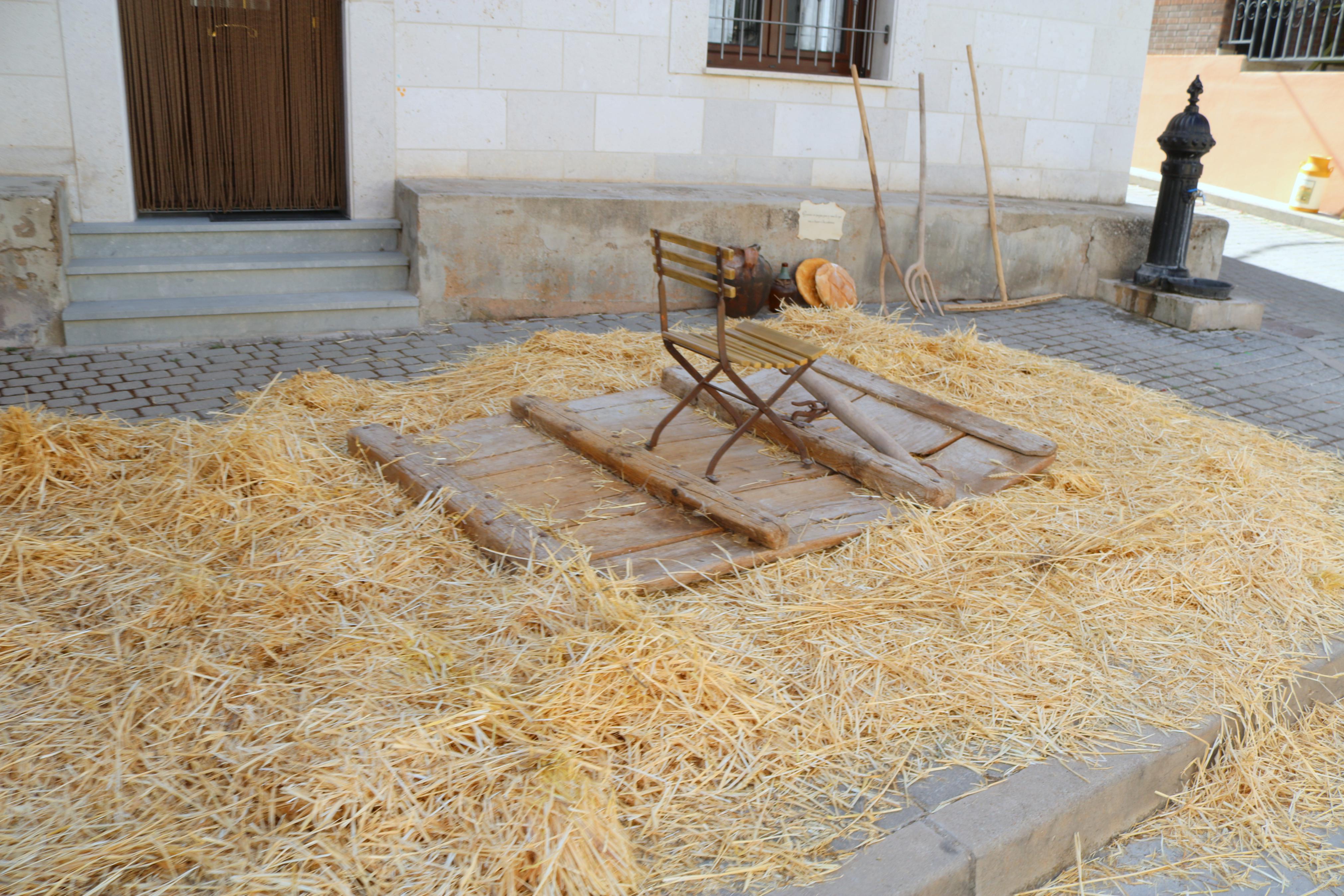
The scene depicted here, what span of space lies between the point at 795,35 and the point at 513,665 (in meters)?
7.21

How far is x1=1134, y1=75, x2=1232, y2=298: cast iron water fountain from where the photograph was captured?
8.18 m

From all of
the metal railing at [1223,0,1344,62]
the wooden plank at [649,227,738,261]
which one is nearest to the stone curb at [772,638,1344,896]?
the wooden plank at [649,227,738,261]

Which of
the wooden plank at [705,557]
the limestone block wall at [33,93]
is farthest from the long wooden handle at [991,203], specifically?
the limestone block wall at [33,93]

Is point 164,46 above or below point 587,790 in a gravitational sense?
above

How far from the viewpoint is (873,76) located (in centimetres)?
884

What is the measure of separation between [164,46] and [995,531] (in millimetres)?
5739

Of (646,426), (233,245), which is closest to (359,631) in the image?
(646,426)

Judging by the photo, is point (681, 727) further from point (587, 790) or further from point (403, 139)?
point (403, 139)

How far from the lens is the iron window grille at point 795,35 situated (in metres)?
8.38

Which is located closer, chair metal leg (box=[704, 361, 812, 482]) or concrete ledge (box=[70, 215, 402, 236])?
chair metal leg (box=[704, 361, 812, 482])

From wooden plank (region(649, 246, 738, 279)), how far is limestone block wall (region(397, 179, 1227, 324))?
9.03 feet

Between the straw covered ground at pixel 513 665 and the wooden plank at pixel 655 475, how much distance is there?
0.54 ft

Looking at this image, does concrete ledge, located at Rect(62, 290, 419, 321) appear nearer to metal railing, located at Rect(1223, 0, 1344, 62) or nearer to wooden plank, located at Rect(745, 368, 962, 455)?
wooden plank, located at Rect(745, 368, 962, 455)

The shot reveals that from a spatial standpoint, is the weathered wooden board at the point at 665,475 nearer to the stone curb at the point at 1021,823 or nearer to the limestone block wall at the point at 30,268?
the stone curb at the point at 1021,823
